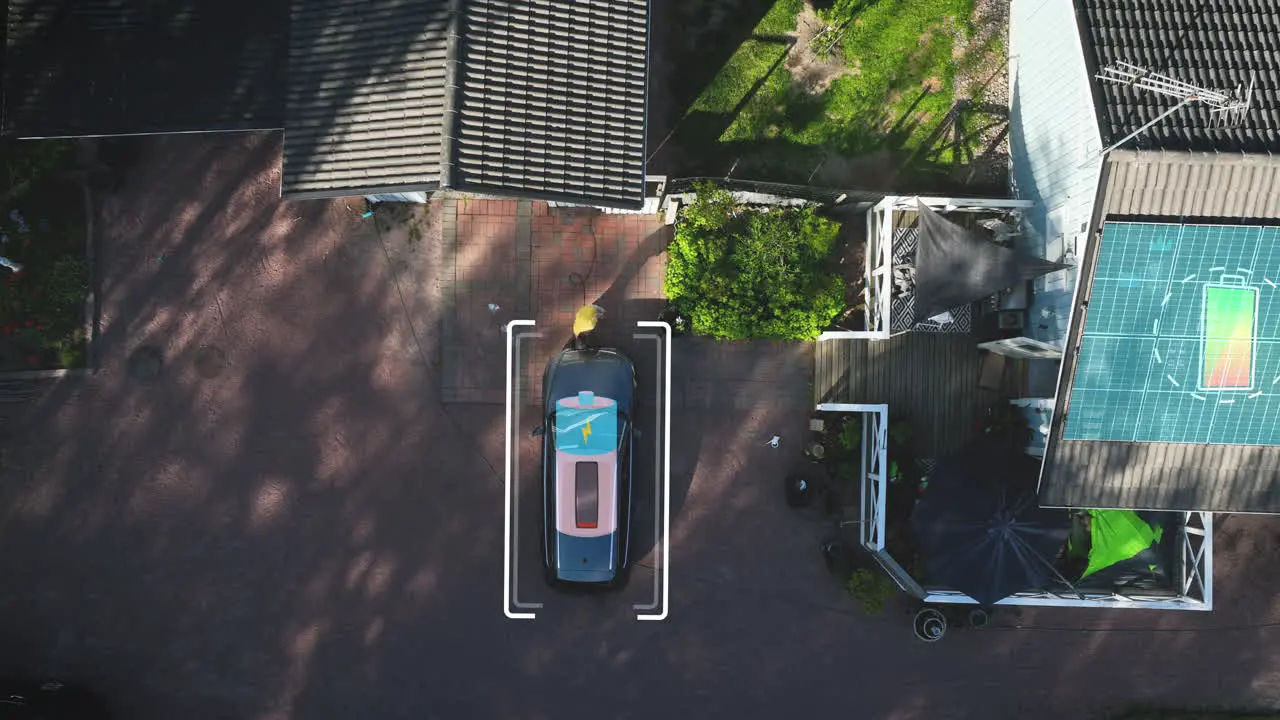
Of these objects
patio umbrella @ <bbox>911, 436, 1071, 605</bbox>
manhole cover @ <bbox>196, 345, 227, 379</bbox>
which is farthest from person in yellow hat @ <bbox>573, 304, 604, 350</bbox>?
manhole cover @ <bbox>196, 345, 227, 379</bbox>

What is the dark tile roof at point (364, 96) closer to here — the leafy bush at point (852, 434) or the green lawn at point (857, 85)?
the green lawn at point (857, 85)

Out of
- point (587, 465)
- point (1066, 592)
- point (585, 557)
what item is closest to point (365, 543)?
point (585, 557)

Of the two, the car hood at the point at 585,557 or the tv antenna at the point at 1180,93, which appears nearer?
the tv antenna at the point at 1180,93

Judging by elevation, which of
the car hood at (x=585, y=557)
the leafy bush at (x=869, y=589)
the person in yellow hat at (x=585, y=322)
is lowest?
the leafy bush at (x=869, y=589)

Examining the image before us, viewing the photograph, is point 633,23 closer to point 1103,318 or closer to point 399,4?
point 399,4

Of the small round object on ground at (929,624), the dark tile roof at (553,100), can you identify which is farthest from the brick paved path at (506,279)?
the small round object on ground at (929,624)

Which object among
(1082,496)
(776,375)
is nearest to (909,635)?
(1082,496)
